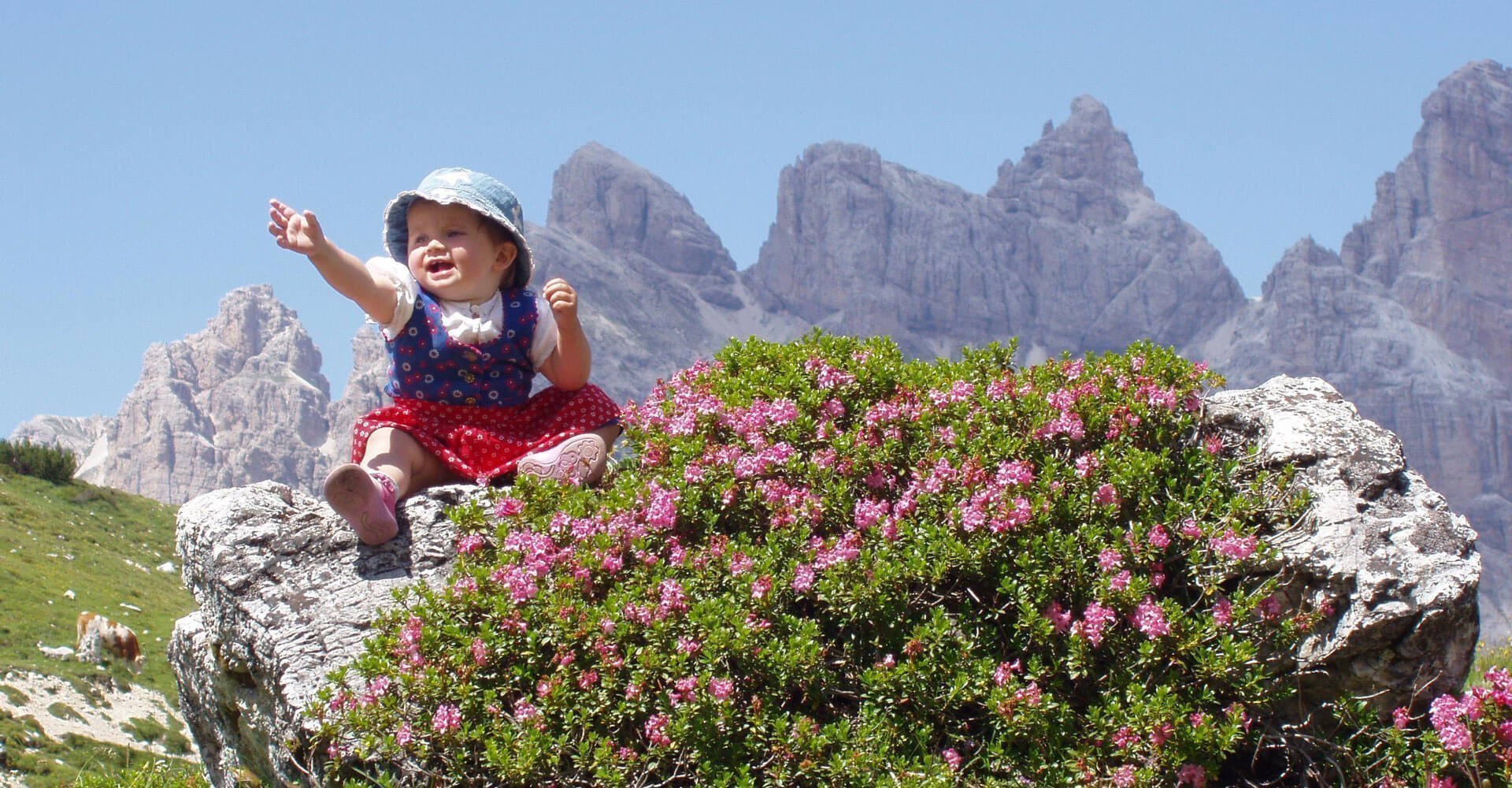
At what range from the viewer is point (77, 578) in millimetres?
38375

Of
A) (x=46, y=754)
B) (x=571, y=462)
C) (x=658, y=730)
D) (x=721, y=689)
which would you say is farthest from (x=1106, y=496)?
(x=46, y=754)

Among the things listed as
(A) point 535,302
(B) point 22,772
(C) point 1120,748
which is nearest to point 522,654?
(C) point 1120,748

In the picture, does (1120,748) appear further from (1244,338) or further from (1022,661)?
(1244,338)

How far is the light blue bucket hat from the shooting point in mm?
6852

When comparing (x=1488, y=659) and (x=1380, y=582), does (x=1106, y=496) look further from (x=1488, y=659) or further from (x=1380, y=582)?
(x=1488, y=659)

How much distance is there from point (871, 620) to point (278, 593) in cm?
301

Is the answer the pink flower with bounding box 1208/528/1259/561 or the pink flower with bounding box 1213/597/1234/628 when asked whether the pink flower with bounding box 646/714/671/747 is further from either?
the pink flower with bounding box 1208/528/1259/561

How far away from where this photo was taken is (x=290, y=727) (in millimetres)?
5344

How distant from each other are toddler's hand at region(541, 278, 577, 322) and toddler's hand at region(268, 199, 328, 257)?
1221 mm

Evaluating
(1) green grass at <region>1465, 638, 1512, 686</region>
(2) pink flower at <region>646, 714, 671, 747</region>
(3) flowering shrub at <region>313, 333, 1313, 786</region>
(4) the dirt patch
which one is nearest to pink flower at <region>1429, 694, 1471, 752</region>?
(3) flowering shrub at <region>313, 333, 1313, 786</region>

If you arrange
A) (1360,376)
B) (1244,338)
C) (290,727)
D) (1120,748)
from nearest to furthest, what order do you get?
(1120,748)
(290,727)
(1360,376)
(1244,338)

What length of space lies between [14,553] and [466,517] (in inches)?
1549

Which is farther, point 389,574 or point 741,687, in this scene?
point 389,574

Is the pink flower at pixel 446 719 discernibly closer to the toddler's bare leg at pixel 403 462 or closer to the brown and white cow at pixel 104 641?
the toddler's bare leg at pixel 403 462
